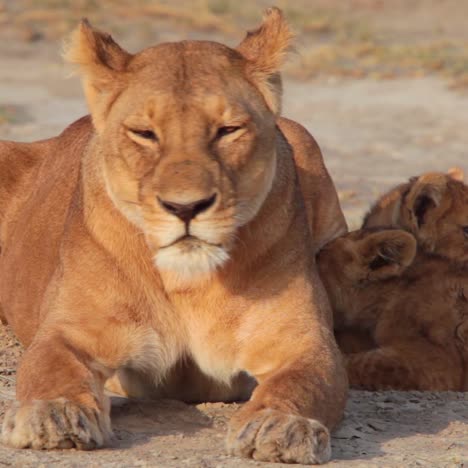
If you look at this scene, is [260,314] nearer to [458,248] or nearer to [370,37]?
[458,248]

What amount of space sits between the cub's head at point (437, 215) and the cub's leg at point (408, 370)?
0.61 m

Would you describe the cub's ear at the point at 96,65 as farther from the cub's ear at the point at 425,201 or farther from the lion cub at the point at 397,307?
the cub's ear at the point at 425,201

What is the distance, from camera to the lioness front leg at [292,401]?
4238 mm

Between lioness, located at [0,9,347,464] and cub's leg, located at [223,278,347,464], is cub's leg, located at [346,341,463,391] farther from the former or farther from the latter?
cub's leg, located at [223,278,347,464]

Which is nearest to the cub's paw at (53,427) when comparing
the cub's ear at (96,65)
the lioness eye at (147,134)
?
the lioness eye at (147,134)

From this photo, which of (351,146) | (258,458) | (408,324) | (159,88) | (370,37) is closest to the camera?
(258,458)

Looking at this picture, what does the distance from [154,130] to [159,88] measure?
155 mm

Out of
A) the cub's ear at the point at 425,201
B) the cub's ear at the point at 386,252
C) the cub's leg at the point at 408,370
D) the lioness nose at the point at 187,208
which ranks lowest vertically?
the cub's leg at the point at 408,370

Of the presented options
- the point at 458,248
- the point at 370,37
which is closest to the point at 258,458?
the point at 458,248

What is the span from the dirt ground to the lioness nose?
0.70 m

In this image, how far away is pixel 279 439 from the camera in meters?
4.23

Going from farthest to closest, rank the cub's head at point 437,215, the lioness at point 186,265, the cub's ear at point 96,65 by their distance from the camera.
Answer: the cub's head at point 437,215
the cub's ear at point 96,65
the lioness at point 186,265

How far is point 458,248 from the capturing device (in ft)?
19.9

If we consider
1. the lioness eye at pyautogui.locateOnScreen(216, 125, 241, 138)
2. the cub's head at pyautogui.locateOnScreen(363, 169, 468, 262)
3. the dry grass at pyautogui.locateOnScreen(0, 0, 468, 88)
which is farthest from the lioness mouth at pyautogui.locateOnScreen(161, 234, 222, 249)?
the dry grass at pyautogui.locateOnScreen(0, 0, 468, 88)
